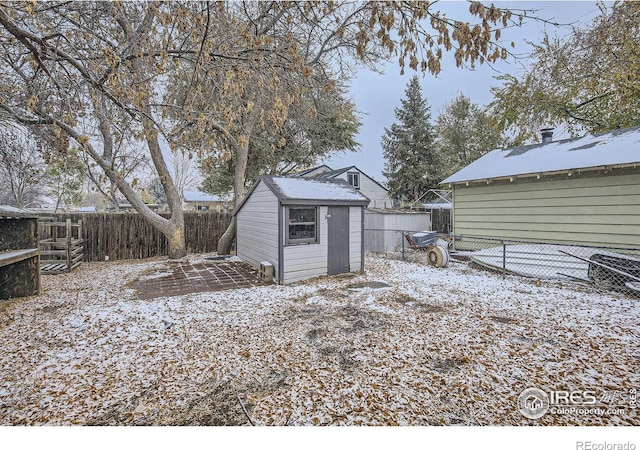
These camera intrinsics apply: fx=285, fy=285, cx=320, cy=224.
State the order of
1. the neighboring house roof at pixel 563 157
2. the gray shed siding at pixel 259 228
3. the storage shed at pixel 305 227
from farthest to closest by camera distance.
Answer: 1. the gray shed siding at pixel 259 228
2. the storage shed at pixel 305 227
3. the neighboring house roof at pixel 563 157

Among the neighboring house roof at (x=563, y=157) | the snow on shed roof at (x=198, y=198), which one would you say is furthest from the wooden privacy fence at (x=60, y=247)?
the snow on shed roof at (x=198, y=198)

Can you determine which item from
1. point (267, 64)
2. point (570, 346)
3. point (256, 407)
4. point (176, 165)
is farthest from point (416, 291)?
point (176, 165)

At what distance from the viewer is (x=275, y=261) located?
6.63 metres

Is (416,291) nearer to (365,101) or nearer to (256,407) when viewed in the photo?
(256,407)

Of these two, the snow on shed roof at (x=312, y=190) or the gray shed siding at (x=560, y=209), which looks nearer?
the gray shed siding at (x=560, y=209)

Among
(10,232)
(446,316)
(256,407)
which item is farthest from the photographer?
(10,232)

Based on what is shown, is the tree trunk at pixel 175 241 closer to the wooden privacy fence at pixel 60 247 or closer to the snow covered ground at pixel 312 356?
the wooden privacy fence at pixel 60 247

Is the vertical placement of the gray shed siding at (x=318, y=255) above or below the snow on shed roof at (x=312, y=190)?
below

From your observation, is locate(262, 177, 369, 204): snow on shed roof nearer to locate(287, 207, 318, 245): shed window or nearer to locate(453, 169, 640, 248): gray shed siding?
locate(287, 207, 318, 245): shed window

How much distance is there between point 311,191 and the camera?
6.97 metres

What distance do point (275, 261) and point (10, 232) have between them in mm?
4924

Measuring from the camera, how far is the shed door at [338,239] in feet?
23.2

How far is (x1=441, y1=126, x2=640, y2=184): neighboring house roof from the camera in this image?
6.32m

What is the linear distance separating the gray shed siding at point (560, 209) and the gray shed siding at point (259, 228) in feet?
21.5
